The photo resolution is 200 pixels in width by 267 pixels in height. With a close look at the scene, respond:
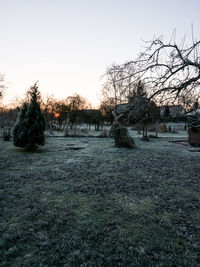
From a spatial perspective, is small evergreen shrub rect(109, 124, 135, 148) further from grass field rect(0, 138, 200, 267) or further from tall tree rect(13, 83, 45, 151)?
grass field rect(0, 138, 200, 267)

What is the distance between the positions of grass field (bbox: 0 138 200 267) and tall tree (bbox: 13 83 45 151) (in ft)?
17.0

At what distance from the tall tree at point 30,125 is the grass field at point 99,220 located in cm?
518

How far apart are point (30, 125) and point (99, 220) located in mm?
9198

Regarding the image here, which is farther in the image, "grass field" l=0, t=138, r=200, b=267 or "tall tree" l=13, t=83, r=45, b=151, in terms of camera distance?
"tall tree" l=13, t=83, r=45, b=151

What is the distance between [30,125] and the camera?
35.4ft

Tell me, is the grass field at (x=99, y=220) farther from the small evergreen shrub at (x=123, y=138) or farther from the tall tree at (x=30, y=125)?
the small evergreen shrub at (x=123, y=138)

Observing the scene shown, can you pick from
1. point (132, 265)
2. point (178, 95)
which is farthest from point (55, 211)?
point (178, 95)

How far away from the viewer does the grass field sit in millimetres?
2297

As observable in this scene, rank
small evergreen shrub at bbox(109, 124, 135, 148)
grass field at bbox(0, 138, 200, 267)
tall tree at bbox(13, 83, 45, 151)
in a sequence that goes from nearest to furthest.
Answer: grass field at bbox(0, 138, 200, 267)
tall tree at bbox(13, 83, 45, 151)
small evergreen shrub at bbox(109, 124, 135, 148)

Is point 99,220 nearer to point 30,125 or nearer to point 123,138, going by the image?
point 30,125

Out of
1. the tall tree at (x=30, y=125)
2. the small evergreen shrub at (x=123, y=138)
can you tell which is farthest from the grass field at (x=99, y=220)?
the small evergreen shrub at (x=123, y=138)

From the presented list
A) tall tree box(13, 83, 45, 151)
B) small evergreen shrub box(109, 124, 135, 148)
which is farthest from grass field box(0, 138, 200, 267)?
small evergreen shrub box(109, 124, 135, 148)

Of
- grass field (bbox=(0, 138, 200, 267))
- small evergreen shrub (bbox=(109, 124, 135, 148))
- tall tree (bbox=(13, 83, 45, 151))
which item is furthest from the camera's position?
small evergreen shrub (bbox=(109, 124, 135, 148))

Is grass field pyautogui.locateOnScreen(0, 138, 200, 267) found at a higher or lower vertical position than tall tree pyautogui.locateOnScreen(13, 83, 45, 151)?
lower
